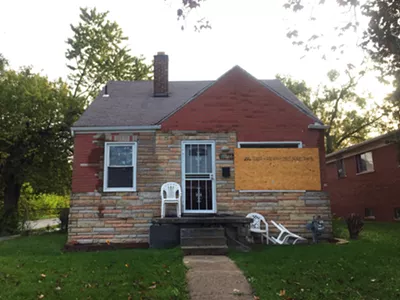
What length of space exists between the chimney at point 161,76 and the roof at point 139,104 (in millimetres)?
289

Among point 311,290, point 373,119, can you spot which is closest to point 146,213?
point 311,290

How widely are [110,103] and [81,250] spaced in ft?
17.4

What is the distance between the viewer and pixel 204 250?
8.48 m

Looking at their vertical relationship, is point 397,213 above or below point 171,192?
below

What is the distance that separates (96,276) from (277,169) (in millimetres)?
6340

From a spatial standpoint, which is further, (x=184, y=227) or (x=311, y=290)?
(x=184, y=227)

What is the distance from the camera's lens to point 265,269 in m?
6.82

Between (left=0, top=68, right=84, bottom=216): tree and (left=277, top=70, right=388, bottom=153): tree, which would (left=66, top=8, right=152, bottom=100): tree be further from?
(left=277, top=70, right=388, bottom=153): tree

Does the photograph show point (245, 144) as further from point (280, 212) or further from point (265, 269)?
point (265, 269)

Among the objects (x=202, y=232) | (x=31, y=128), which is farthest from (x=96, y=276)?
(x=31, y=128)

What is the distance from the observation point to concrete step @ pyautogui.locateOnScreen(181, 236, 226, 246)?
878 centimetres

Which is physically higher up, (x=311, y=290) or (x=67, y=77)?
(x=67, y=77)

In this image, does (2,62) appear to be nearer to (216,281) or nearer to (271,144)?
(271,144)

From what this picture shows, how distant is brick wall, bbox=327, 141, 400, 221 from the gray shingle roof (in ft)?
20.7
